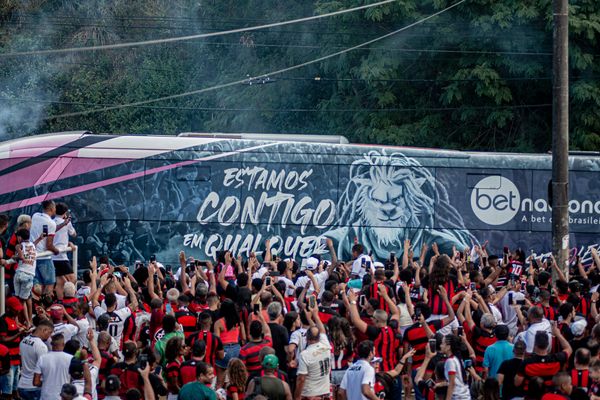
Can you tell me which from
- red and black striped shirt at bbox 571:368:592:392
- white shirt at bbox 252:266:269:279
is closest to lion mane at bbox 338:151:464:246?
white shirt at bbox 252:266:269:279

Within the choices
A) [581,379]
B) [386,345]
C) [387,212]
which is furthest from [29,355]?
[387,212]

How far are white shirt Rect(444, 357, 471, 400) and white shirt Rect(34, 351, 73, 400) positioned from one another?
4.09 meters

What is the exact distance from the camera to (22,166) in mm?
22141

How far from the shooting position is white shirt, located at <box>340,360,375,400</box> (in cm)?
1122

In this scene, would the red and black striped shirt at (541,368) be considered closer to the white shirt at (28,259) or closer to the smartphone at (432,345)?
the smartphone at (432,345)

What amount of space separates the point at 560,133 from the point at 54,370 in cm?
969

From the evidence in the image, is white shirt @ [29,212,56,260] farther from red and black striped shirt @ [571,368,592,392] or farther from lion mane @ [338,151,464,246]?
red and black striped shirt @ [571,368,592,392]

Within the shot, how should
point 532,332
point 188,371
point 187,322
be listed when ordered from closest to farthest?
point 188,371, point 532,332, point 187,322

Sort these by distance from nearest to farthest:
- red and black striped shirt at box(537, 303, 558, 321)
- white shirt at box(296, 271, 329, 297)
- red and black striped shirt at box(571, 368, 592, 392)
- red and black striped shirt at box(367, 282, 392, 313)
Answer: red and black striped shirt at box(571, 368, 592, 392), red and black striped shirt at box(537, 303, 558, 321), red and black striped shirt at box(367, 282, 392, 313), white shirt at box(296, 271, 329, 297)

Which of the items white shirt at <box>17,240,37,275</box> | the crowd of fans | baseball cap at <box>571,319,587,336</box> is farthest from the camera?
white shirt at <box>17,240,37,275</box>

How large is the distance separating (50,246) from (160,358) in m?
5.00

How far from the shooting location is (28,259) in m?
15.3

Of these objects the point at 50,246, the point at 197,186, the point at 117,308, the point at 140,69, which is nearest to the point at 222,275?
the point at 117,308

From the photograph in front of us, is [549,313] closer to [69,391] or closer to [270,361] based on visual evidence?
[270,361]
